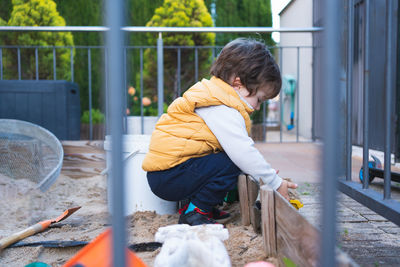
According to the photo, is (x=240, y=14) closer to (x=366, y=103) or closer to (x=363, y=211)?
(x=363, y=211)

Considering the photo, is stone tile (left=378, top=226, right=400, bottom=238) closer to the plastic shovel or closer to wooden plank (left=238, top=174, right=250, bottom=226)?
wooden plank (left=238, top=174, right=250, bottom=226)

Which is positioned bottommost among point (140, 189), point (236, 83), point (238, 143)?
point (140, 189)

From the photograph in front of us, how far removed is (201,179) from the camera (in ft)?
4.42

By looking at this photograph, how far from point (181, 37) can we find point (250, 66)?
13.2 feet

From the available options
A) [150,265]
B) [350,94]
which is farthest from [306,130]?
[150,265]

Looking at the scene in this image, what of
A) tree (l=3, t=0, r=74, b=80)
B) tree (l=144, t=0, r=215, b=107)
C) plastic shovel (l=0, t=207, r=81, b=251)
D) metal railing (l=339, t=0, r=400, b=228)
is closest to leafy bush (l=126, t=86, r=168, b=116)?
tree (l=144, t=0, r=215, b=107)

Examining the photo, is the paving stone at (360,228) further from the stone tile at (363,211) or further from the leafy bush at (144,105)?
the leafy bush at (144,105)

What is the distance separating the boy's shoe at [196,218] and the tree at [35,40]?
234 cm

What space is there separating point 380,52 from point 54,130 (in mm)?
2871

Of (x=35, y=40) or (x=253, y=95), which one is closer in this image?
(x=253, y=95)

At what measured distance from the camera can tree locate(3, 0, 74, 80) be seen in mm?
3225

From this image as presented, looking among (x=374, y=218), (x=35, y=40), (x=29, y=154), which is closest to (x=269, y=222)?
(x=374, y=218)

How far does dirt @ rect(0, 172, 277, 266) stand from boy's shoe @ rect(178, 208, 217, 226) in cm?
9

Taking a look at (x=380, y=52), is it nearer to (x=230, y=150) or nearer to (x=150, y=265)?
(x=230, y=150)
